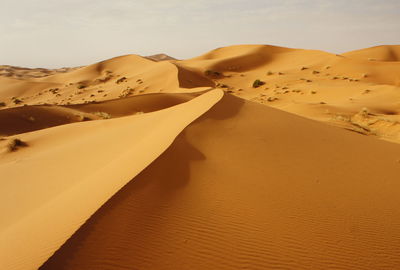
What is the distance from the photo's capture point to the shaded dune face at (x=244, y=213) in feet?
8.96

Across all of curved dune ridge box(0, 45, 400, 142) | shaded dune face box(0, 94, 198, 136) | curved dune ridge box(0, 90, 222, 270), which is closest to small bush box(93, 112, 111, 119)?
shaded dune face box(0, 94, 198, 136)

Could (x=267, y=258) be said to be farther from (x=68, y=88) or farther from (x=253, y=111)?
(x=68, y=88)

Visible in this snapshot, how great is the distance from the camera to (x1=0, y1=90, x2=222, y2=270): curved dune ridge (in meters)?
2.78

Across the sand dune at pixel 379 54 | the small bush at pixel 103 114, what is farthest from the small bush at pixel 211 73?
the sand dune at pixel 379 54

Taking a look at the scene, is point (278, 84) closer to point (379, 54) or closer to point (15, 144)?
point (15, 144)

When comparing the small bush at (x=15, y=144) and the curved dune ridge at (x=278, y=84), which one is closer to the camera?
the small bush at (x=15, y=144)

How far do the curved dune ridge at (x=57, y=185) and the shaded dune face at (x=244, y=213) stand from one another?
244mm

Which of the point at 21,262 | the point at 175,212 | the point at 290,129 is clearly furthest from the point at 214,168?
the point at 290,129

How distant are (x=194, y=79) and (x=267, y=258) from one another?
27.6m

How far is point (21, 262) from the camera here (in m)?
2.47

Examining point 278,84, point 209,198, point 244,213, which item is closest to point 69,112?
point 209,198

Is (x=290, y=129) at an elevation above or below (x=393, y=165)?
above

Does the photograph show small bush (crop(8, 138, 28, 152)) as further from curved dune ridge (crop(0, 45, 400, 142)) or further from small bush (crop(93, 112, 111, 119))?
curved dune ridge (crop(0, 45, 400, 142))

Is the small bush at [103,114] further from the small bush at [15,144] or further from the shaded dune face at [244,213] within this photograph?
the shaded dune face at [244,213]
